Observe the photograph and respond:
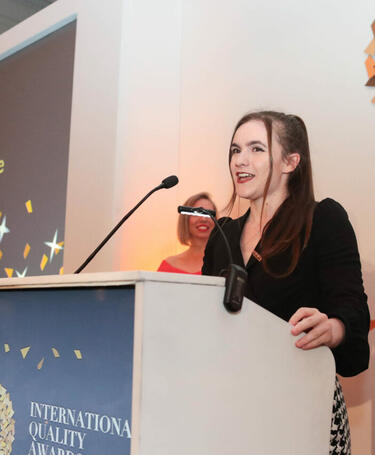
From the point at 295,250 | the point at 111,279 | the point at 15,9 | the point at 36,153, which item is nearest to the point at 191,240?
the point at 36,153

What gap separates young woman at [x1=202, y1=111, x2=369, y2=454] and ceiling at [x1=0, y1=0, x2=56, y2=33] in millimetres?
4932

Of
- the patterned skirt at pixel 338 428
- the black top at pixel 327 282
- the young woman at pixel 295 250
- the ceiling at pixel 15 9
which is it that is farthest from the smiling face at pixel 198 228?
the ceiling at pixel 15 9

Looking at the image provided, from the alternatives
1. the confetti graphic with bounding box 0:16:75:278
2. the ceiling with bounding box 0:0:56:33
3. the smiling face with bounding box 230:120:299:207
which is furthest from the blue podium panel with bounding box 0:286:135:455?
the ceiling with bounding box 0:0:56:33

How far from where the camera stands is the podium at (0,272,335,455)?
0.89 meters

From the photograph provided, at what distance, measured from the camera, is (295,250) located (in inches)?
57.8

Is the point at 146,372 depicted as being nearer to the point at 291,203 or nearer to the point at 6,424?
the point at 6,424

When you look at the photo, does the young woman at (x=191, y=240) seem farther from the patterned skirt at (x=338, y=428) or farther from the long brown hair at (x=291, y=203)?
the patterned skirt at (x=338, y=428)

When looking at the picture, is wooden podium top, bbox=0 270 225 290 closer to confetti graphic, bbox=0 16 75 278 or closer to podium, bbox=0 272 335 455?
podium, bbox=0 272 335 455

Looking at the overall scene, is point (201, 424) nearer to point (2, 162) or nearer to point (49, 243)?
point (49, 243)

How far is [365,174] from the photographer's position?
2539 mm

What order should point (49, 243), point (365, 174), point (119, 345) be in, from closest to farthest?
1. point (119, 345)
2. point (365, 174)
3. point (49, 243)

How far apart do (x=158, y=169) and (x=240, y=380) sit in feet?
7.99

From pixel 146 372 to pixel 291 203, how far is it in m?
0.83

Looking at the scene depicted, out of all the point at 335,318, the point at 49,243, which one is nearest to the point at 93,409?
the point at 335,318
